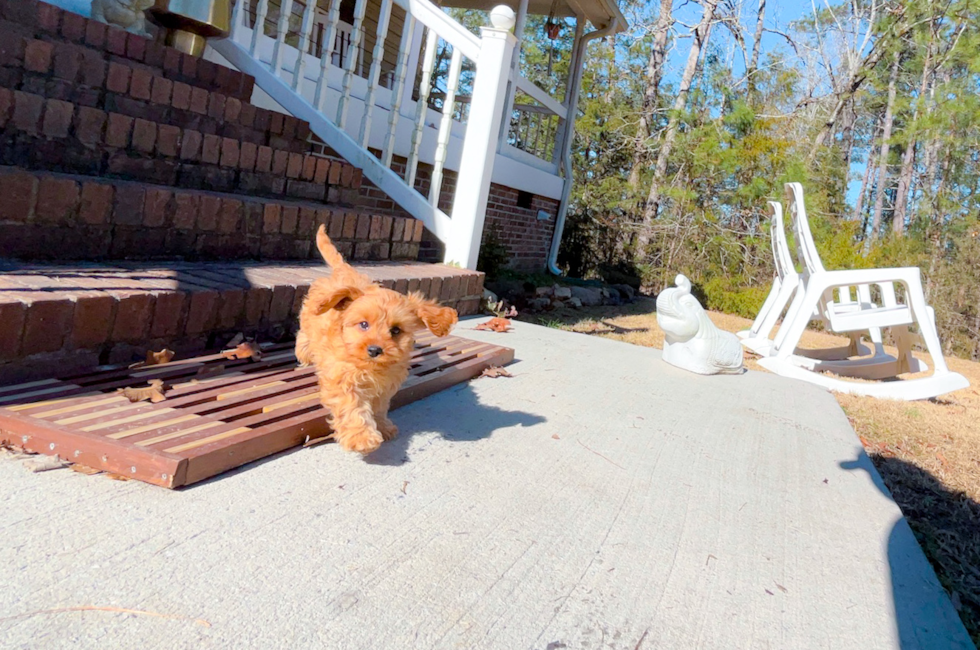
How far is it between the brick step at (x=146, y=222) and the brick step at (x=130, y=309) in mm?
149

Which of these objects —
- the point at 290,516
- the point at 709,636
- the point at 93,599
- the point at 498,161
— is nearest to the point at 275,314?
the point at 290,516

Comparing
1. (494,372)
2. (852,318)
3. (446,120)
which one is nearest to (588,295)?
(852,318)

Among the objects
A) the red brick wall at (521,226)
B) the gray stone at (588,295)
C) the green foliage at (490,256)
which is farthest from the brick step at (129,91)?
the gray stone at (588,295)

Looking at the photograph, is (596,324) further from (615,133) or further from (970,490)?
(615,133)

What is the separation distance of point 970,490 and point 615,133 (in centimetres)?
1178

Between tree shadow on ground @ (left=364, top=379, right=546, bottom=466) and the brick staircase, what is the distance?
0.89m

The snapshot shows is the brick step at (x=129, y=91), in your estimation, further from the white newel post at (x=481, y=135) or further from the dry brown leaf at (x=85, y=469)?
the dry brown leaf at (x=85, y=469)

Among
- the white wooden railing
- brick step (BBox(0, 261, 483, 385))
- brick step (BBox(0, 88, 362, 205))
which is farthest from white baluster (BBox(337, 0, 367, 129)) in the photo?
brick step (BBox(0, 261, 483, 385))

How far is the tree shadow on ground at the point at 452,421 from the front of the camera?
2617 millimetres

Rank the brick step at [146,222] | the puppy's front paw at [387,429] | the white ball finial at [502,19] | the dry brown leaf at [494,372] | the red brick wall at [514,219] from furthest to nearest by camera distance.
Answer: the red brick wall at [514,219], the white ball finial at [502,19], the dry brown leaf at [494,372], the brick step at [146,222], the puppy's front paw at [387,429]

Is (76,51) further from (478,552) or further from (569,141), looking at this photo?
(569,141)

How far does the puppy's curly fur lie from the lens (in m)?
2.37

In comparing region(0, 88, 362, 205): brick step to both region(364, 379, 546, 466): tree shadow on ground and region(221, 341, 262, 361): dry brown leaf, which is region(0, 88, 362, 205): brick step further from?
Answer: region(364, 379, 546, 466): tree shadow on ground

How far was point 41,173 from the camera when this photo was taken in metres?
3.10
